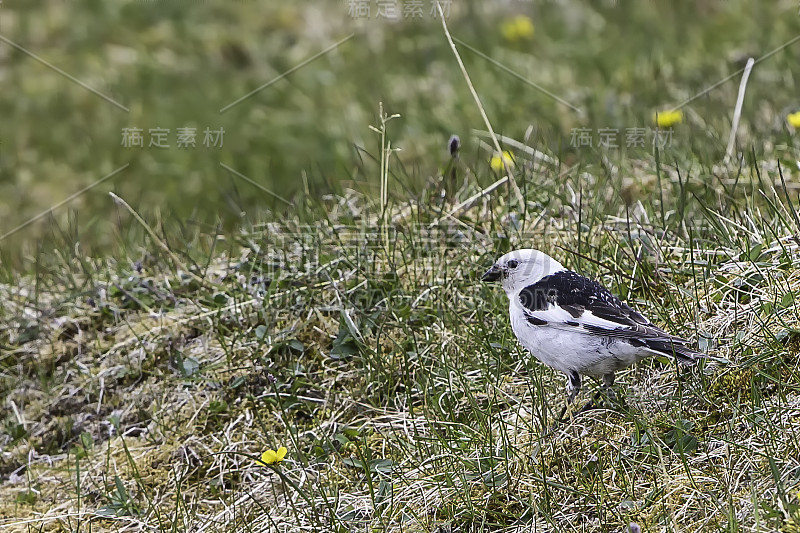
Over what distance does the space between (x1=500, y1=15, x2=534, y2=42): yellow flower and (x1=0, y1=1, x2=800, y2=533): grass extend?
8.61 ft

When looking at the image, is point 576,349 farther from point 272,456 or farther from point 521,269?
point 272,456

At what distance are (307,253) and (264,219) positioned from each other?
0.68 m

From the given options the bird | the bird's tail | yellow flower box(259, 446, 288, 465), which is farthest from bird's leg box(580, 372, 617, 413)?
yellow flower box(259, 446, 288, 465)

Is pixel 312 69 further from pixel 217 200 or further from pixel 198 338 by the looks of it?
pixel 198 338

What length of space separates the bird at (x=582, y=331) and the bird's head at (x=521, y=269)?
0.02m

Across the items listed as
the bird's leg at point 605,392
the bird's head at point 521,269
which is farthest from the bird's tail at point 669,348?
the bird's head at point 521,269

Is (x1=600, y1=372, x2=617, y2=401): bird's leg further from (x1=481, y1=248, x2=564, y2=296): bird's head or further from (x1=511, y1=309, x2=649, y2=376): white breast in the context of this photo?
(x1=481, y1=248, x2=564, y2=296): bird's head

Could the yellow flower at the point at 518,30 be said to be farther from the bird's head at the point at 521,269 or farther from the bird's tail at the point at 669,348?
the bird's tail at the point at 669,348

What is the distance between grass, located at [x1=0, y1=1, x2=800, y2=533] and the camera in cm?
345

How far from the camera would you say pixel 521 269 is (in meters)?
3.97

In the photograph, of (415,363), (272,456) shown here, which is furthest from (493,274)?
(272,456)

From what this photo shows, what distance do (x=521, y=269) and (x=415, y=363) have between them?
2.34 ft

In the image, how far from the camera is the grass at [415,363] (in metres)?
3.45

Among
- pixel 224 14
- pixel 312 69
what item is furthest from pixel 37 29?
pixel 312 69
